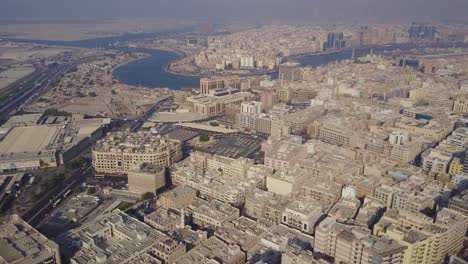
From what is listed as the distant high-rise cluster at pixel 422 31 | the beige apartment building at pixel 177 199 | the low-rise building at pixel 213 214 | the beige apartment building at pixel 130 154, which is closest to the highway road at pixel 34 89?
the beige apartment building at pixel 130 154

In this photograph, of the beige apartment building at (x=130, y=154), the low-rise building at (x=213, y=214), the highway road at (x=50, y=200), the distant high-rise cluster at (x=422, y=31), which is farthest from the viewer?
the distant high-rise cluster at (x=422, y=31)

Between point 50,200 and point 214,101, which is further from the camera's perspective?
point 214,101

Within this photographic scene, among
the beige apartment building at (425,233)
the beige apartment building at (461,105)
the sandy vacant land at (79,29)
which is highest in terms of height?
the sandy vacant land at (79,29)

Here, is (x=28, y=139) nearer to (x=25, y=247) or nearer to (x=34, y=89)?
(x=25, y=247)

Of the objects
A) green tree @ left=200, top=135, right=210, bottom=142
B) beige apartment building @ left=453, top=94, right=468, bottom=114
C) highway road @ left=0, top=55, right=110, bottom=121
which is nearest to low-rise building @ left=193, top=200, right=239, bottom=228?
green tree @ left=200, top=135, right=210, bottom=142

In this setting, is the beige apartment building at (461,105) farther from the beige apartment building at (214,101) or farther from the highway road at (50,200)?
the highway road at (50,200)

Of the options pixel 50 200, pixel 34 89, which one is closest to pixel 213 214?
pixel 50 200
